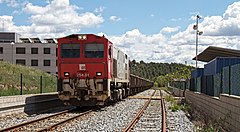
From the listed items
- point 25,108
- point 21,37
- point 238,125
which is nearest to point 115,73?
point 25,108

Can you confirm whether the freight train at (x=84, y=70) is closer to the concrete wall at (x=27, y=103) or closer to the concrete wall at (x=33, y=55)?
the concrete wall at (x=27, y=103)

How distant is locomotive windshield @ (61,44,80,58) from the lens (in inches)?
862

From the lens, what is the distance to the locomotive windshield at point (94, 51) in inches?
854

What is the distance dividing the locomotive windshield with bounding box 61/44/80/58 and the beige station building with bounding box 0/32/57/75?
5992 centimetres

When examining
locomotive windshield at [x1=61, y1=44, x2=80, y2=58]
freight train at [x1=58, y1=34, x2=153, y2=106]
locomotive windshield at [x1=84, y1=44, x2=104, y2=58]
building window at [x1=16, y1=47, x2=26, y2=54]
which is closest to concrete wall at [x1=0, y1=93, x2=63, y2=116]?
freight train at [x1=58, y1=34, x2=153, y2=106]

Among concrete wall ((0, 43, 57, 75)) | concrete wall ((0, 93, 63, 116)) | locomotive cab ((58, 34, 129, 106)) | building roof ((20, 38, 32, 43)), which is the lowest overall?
concrete wall ((0, 93, 63, 116))

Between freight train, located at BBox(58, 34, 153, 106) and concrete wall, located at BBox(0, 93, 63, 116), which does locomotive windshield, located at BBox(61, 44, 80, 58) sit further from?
concrete wall, located at BBox(0, 93, 63, 116)

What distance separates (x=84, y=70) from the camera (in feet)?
70.1

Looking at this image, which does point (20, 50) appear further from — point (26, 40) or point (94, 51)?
point (94, 51)

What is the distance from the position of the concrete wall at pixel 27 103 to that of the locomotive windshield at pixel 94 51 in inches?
134

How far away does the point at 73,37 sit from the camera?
872 inches

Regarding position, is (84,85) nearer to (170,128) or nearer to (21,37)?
(170,128)

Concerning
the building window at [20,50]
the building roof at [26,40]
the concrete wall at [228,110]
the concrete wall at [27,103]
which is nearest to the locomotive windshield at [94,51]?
the concrete wall at [27,103]

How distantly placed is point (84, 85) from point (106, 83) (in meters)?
1.15
